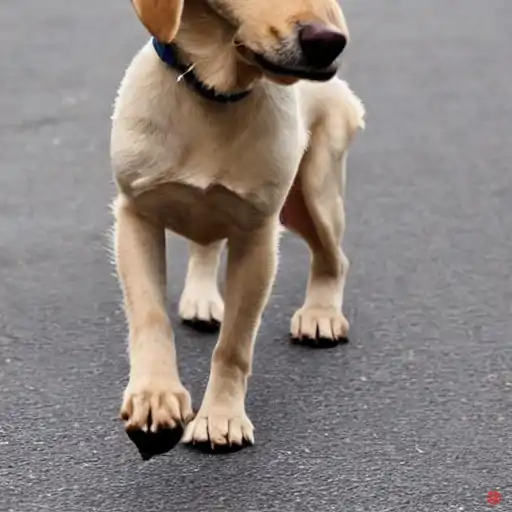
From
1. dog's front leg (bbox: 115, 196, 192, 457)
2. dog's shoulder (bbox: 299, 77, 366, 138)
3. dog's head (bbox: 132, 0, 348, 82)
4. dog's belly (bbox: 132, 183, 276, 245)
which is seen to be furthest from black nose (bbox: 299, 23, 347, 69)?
dog's shoulder (bbox: 299, 77, 366, 138)

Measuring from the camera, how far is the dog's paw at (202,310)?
90.7 inches

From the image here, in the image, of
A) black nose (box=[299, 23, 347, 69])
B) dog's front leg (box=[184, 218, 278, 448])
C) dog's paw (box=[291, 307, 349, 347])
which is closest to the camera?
black nose (box=[299, 23, 347, 69])

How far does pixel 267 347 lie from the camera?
7.39 feet

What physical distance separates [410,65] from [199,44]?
290cm

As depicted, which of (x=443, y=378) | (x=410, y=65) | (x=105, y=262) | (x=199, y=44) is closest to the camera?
(x=199, y=44)

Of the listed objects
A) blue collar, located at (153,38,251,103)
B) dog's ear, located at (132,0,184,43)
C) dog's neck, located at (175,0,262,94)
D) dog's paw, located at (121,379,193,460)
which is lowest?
dog's paw, located at (121,379,193,460)

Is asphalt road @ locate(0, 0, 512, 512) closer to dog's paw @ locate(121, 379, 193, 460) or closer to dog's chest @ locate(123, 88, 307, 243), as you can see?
dog's paw @ locate(121, 379, 193, 460)

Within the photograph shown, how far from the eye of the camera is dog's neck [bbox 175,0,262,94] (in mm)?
1671

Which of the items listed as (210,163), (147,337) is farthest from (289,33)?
(147,337)

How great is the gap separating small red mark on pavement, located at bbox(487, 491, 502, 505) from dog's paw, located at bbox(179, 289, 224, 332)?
0.68 metres

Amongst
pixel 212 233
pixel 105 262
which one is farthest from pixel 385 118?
pixel 212 233

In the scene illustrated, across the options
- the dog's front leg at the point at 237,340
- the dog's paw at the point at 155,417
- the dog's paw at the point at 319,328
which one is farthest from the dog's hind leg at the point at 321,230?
the dog's paw at the point at 155,417

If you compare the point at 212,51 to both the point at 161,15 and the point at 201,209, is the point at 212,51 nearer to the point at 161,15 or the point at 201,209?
the point at 161,15

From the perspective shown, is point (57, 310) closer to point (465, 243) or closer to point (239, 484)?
point (239, 484)
